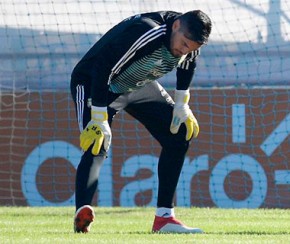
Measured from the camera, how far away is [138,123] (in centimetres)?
1334

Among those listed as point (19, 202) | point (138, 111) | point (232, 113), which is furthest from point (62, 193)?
point (138, 111)

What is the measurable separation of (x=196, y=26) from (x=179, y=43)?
0.60ft

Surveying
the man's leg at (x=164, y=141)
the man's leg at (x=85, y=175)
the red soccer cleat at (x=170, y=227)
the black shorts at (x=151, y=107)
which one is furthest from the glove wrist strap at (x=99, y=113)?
the red soccer cleat at (x=170, y=227)

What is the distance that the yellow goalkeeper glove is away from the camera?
7.63 m

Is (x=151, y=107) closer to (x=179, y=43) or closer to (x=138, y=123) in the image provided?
(x=179, y=43)

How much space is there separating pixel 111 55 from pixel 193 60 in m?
0.81

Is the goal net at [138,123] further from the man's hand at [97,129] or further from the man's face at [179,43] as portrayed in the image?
the man's face at [179,43]

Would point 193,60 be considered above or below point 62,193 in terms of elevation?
above

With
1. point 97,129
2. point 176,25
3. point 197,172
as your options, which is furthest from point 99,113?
point 197,172

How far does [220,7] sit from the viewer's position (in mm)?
14133

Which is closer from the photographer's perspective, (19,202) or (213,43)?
(19,202)

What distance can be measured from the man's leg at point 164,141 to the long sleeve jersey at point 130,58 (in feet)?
0.57

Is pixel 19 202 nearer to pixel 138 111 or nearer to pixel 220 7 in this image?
pixel 220 7

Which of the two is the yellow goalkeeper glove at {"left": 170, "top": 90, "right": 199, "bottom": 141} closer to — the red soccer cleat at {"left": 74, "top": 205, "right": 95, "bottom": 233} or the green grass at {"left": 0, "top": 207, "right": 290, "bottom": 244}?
the green grass at {"left": 0, "top": 207, "right": 290, "bottom": 244}
